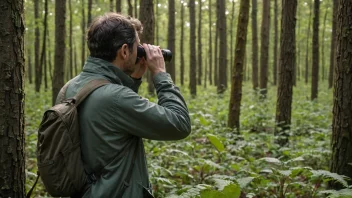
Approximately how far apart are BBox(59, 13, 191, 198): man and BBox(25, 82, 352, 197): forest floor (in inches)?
54.0

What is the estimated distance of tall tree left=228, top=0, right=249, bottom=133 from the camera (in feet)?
27.9

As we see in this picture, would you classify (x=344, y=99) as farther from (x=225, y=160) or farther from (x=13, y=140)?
(x=13, y=140)

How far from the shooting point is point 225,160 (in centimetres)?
675

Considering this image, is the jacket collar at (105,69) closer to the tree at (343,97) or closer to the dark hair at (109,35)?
the dark hair at (109,35)

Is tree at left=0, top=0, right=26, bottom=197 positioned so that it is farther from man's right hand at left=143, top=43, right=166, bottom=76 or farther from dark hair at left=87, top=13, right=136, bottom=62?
man's right hand at left=143, top=43, right=166, bottom=76

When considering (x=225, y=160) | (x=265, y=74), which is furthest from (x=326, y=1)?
(x=225, y=160)

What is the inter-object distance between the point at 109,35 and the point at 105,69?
235 mm

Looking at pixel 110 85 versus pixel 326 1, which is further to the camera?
pixel 326 1

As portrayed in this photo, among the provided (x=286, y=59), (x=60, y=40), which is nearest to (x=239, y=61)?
(x=286, y=59)

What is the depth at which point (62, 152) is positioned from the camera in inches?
88.7

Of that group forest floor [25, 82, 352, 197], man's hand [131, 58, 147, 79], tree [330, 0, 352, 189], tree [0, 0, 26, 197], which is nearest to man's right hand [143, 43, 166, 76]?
man's hand [131, 58, 147, 79]

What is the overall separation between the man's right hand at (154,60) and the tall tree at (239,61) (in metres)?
6.23

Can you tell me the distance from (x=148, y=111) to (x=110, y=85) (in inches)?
12.5

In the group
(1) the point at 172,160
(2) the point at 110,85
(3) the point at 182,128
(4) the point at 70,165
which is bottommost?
(1) the point at 172,160
